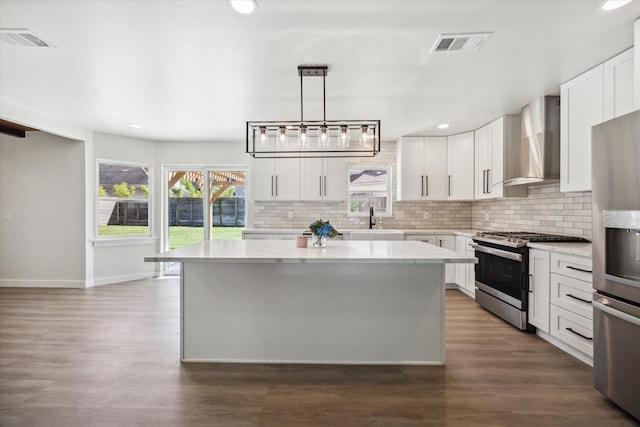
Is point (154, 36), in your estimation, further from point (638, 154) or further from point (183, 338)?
point (638, 154)

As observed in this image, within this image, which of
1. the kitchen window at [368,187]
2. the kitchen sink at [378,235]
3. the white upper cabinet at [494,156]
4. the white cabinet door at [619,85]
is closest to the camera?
the white cabinet door at [619,85]

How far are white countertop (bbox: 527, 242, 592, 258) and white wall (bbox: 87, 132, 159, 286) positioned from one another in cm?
586

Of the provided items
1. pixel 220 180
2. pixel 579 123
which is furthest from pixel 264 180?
pixel 579 123

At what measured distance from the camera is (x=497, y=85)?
3271 millimetres

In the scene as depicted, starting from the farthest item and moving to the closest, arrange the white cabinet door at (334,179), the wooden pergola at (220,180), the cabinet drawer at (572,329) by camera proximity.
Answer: the wooden pergola at (220,180)
the white cabinet door at (334,179)
the cabinet drawer at (572,329)

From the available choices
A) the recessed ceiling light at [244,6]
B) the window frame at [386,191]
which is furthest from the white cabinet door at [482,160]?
the recessed ceiling light at [244,6]

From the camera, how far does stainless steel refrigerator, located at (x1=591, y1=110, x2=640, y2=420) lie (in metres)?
1.87

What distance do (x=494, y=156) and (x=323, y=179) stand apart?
2.59m

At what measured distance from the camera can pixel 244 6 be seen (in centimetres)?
198

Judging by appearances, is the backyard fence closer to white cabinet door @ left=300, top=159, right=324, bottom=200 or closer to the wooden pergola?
→ the wooden pergola

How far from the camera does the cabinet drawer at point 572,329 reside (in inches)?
103

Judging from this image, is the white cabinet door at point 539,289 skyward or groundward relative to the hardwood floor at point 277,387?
skyward

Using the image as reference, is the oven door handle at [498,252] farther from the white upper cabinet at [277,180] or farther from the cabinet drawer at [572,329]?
the white upper cabinet at [277,180]

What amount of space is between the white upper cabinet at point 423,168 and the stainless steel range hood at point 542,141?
62.7 inches
